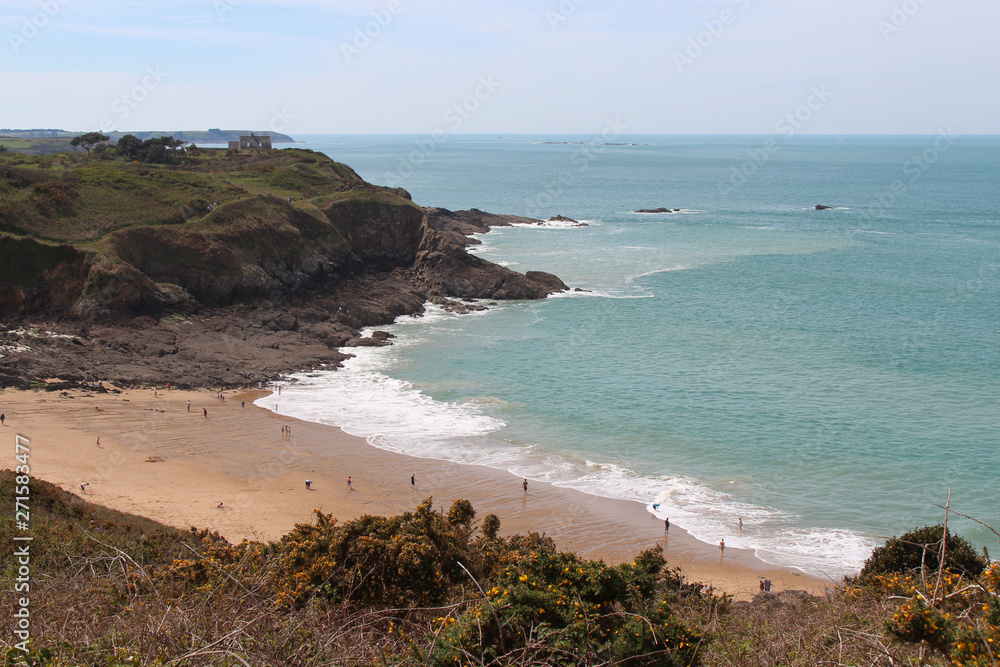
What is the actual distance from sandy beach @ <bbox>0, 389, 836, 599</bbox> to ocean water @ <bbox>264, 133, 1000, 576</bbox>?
3.75 feet

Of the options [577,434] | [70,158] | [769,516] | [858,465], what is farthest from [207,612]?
[70,158]


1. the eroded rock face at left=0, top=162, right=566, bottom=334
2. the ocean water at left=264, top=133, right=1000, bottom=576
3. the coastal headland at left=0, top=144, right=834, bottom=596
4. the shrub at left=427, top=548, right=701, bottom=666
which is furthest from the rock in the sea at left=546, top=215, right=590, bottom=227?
the shrub at left=427, top=548, right=701, bottom=666

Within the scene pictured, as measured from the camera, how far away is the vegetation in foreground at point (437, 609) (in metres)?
7.80

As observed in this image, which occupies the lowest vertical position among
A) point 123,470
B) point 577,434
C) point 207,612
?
point 123,470

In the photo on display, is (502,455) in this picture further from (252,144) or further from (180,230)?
(252,144)

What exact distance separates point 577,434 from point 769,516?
28.5 feet

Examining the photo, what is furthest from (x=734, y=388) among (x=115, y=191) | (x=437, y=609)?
(x=115, y=191)

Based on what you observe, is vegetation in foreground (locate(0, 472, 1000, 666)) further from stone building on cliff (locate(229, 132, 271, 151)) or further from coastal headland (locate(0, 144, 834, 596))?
stone building on cliff (locate(229, 132, 271, 151))

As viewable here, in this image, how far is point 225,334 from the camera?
40.8 m

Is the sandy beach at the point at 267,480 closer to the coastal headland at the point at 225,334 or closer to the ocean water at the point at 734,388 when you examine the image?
the coastal headland at the point at 225,334

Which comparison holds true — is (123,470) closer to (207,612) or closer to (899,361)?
(207,612)

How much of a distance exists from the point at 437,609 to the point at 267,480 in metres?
16.0

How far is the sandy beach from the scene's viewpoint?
22125 millimetres

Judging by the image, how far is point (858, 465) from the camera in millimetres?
26625
